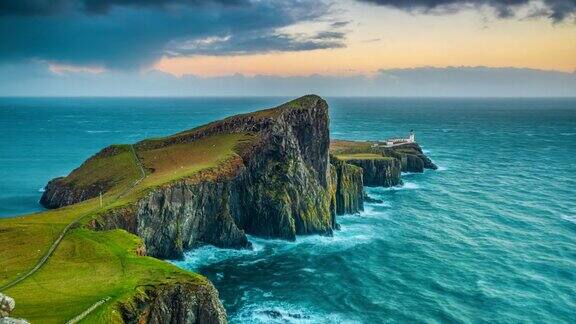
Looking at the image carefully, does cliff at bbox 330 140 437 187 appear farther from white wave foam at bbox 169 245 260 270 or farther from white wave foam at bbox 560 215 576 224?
white wave foam at bbox 560 215 576 224

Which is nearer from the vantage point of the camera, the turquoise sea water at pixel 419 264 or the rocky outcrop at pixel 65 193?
the turquoise sea water at pixel 419 264

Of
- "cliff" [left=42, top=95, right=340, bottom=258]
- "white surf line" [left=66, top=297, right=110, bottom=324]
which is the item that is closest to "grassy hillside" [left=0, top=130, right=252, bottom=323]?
"white surf line" [left=66, top=297, right=110, bottom=324]

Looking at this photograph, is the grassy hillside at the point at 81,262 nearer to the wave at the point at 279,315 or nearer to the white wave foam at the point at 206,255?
the wave at the point at 279,315

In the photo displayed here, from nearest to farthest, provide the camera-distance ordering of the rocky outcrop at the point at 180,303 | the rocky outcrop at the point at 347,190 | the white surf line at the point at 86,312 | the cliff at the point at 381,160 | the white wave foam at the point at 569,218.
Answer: the white surf line at the point at 86,312
the rocky outcrop at the point at 180,303
the white wave foam at the point at 569,218
the rocky outcrop at the point at 347,190
the cliff at the point at 381,160

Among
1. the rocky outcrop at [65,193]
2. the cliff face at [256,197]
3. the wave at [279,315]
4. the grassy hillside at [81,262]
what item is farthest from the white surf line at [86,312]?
the rocky outcrop at [65,193]

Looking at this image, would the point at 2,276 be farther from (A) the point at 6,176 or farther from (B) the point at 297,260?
(A) the point at 6,176

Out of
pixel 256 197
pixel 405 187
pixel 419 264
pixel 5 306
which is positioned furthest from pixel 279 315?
pixel 405 187
